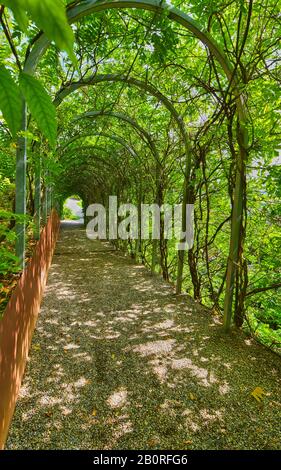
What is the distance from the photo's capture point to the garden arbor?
8.16ft

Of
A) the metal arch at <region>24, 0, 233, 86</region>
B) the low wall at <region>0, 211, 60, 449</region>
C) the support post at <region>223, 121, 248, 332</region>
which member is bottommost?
the low wall at <region>0, 211, 60, 449</region>

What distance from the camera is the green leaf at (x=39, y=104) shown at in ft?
1.42

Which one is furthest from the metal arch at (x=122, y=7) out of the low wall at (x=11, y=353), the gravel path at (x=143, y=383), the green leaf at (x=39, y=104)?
the gravel path at (x=143, y=383)

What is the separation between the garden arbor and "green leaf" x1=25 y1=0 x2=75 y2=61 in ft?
7.10

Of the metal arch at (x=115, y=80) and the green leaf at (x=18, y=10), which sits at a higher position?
the metal arch at (x=115, y=80)

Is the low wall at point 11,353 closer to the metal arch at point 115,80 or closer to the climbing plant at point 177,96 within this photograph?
the climbing plant at point 177,96

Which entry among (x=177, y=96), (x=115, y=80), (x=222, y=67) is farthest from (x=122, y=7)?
(x=177, y=96)

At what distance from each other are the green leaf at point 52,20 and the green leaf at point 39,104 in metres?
0.11

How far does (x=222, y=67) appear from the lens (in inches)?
122

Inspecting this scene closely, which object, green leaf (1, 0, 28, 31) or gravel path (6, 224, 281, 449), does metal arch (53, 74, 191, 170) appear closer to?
gravel path (6, 224, 281, 449)

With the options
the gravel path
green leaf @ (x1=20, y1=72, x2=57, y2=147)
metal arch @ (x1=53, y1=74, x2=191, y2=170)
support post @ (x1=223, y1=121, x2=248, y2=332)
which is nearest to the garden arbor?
support post @ (x1=223, y1=121, x2=248, y2=332)

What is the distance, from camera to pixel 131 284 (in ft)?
19.8
